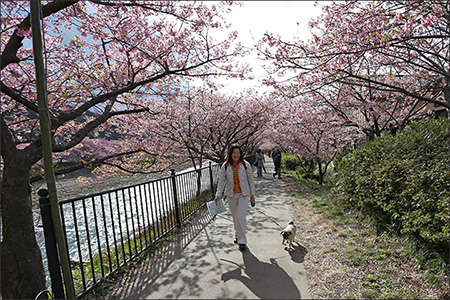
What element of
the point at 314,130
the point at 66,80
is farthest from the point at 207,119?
the point at 66,80

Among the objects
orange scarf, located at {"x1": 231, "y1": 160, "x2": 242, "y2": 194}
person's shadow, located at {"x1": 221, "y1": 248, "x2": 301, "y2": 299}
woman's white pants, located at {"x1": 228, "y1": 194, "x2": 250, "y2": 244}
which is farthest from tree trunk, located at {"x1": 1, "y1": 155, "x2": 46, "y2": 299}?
orange scarf, located at {"x1": 231, "y1": 160, "x2": 242, "y2": 194}

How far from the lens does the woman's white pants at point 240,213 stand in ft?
14.0

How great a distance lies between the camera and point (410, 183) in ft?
12.2

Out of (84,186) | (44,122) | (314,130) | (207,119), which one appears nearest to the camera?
(44,122)

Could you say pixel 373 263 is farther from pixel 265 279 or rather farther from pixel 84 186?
pixel 84 186

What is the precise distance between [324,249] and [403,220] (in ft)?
4.25

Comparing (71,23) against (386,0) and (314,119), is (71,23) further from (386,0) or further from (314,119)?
(314,119)

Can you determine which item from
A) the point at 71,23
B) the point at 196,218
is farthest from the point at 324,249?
the point at 71,23

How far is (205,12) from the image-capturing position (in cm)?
567

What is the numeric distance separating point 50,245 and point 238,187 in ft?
9.40

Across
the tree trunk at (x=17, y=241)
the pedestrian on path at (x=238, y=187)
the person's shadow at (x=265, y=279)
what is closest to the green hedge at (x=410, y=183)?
the person's shadow at (x=265, y=279)

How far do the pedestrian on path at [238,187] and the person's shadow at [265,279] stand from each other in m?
0.59

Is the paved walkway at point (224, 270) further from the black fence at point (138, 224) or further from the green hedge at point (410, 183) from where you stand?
the green hedge at point (410, 183)

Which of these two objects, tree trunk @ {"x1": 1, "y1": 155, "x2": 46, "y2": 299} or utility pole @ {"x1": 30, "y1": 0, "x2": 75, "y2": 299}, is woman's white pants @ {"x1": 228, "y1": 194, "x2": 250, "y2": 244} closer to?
utility pole @ {"x1": 30, "y1": 0, "x2": 75, "y2": 299}
